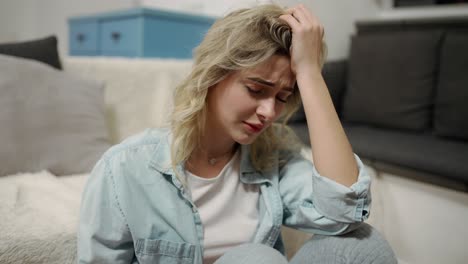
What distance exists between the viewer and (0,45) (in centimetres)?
136

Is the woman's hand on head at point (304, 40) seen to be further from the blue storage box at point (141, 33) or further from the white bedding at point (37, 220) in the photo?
the blue storage box at point (141, 33)

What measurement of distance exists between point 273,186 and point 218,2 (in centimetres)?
181

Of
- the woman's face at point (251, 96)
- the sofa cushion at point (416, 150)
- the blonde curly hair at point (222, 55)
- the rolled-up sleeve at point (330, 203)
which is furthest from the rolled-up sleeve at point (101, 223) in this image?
the sofa cushion at point (416, 150)

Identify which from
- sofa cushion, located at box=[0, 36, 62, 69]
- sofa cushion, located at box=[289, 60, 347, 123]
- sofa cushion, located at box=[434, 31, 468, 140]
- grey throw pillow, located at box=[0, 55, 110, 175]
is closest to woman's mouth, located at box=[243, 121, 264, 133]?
grey throw pillow, located at box=[0, 55, 110, 175]

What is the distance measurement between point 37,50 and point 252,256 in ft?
3.70

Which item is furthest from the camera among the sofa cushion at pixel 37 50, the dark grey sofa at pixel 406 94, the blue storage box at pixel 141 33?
the blue storage box at pixel 141 33

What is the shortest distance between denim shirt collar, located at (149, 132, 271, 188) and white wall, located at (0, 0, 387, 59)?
1515mm

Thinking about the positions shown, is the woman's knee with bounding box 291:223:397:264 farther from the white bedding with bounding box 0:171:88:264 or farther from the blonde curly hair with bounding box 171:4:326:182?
the white bedding with bounding box 0:171:88:264

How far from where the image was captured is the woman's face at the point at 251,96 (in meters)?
0.80

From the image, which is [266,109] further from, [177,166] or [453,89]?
[453,89]

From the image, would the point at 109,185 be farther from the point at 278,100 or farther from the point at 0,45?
the point at 0,45

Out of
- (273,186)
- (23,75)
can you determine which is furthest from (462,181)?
(23,75)

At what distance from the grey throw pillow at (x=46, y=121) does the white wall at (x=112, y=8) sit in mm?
1211

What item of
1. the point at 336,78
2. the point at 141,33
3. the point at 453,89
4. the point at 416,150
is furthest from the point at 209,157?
the point at 336,78
